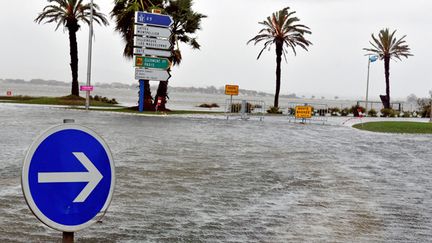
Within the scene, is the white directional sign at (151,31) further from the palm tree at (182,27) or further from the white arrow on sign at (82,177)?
the white arrow on sign at (82,177)

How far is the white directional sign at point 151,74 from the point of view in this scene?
34094mm

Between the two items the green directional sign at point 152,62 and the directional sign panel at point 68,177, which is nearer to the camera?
the directional sign panel at point 68,177

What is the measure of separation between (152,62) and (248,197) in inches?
1074

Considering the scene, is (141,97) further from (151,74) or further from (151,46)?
(151,46)

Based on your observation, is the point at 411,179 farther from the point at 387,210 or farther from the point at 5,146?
the point at 5,146

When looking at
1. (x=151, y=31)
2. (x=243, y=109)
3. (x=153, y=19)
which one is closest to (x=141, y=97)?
(x=151, y=31)

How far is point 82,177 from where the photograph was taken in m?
2.65

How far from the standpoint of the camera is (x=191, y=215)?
21.1 ft

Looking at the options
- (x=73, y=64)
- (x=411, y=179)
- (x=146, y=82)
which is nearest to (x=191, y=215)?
(x=411, y=179)

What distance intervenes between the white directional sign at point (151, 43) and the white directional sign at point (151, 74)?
1642mm

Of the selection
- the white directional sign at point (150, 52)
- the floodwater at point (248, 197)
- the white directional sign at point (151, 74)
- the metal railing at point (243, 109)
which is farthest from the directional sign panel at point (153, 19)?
the floodwater at point (248, 197)

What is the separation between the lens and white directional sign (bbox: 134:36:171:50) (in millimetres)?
33781

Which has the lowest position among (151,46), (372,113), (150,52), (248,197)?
(248,197)

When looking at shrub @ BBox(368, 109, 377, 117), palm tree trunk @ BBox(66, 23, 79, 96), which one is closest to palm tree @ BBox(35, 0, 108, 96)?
palm tree trunk @ BBox(66, 23, 79, 96)
